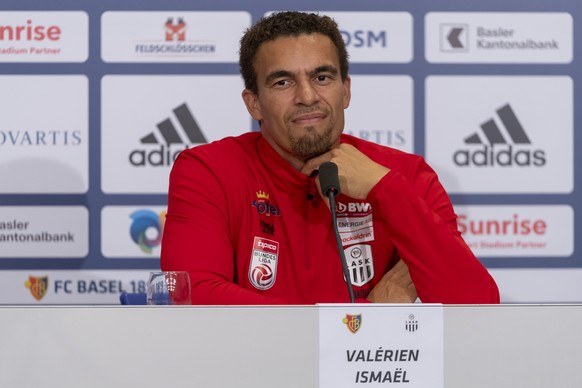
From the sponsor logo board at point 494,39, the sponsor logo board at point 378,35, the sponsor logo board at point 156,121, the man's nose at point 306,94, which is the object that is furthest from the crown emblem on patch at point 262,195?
the sponsor logo board at point 494,39

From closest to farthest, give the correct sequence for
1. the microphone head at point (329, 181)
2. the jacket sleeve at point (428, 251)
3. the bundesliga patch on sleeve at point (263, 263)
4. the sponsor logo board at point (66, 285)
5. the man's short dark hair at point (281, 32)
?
the microphone head at point (329, 181) < the jacket sleeve at point (428, 251) < the bundesliga patch on sleeve at point (263, 263) < the man's short dark hair at point (281, 32) < the sponsor logo board at point (66, 285)

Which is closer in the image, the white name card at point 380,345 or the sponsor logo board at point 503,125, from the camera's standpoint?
the white name card at point 380,345

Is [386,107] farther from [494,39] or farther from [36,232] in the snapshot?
[36,232]

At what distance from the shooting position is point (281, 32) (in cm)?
192

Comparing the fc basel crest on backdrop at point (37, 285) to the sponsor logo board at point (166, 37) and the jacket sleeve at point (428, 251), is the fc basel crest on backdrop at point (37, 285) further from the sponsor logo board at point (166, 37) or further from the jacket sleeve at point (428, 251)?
the jacket sleeve at point (428, 251)

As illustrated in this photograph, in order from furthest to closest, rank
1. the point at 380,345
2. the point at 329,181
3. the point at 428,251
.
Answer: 1. the point at 428,251
2. the point at 329,181
3. the point at 380,345

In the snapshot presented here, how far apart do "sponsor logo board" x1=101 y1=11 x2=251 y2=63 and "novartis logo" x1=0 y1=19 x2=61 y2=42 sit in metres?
0.16

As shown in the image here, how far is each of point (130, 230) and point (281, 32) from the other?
1.04 m

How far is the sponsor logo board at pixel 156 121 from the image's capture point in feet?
8.75

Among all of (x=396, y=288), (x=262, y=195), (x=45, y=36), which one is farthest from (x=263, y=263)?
(x=45, y=36)

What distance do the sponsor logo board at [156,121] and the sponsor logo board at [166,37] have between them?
7cm

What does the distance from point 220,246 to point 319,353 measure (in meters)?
0.81

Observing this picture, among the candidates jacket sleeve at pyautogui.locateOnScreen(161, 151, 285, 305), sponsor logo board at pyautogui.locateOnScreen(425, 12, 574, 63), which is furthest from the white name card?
sponsor logo board at pyautogui.locateOnScreen(425, 12, 574, 63)

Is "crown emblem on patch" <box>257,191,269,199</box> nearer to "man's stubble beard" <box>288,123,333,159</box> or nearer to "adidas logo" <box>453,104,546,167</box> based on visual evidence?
"man's stubble beard" <box>288,123,333,159</box>
